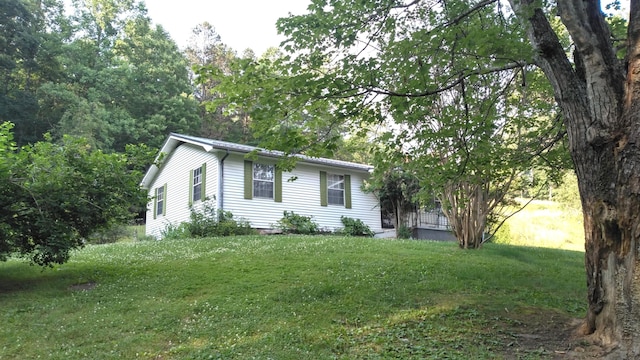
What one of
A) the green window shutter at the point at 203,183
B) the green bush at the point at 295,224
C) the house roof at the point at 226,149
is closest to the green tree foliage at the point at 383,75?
the house roof at the point at 226,149

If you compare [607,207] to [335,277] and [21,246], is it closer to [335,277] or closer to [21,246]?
[335,277]

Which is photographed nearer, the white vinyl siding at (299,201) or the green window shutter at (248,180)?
the white vinyl siding at (299,201)

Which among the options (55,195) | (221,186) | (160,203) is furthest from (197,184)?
(55,195)

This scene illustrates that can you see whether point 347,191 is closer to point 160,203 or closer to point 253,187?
point 253,187

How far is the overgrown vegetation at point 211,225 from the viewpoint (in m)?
14.5

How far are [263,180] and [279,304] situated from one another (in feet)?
34.0

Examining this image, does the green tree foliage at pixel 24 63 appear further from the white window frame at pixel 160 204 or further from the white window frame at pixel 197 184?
the white window frame at pixel 197 184

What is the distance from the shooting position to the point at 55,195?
7.04 meters

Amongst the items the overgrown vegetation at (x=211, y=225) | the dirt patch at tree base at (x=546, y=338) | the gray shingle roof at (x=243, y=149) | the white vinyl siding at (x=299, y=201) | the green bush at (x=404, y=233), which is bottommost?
the dirt patch at tree base at (x=546, y=338)

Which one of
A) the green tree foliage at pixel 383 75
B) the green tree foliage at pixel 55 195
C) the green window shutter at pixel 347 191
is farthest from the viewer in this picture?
the green window shutter at pixel 347 191

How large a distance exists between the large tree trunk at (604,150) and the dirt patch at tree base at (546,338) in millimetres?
158

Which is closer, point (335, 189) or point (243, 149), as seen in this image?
point (243, 149)

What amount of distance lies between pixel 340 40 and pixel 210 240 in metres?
7.76

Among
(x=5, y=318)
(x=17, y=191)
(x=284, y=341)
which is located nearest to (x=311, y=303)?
(x=284, y=341)
